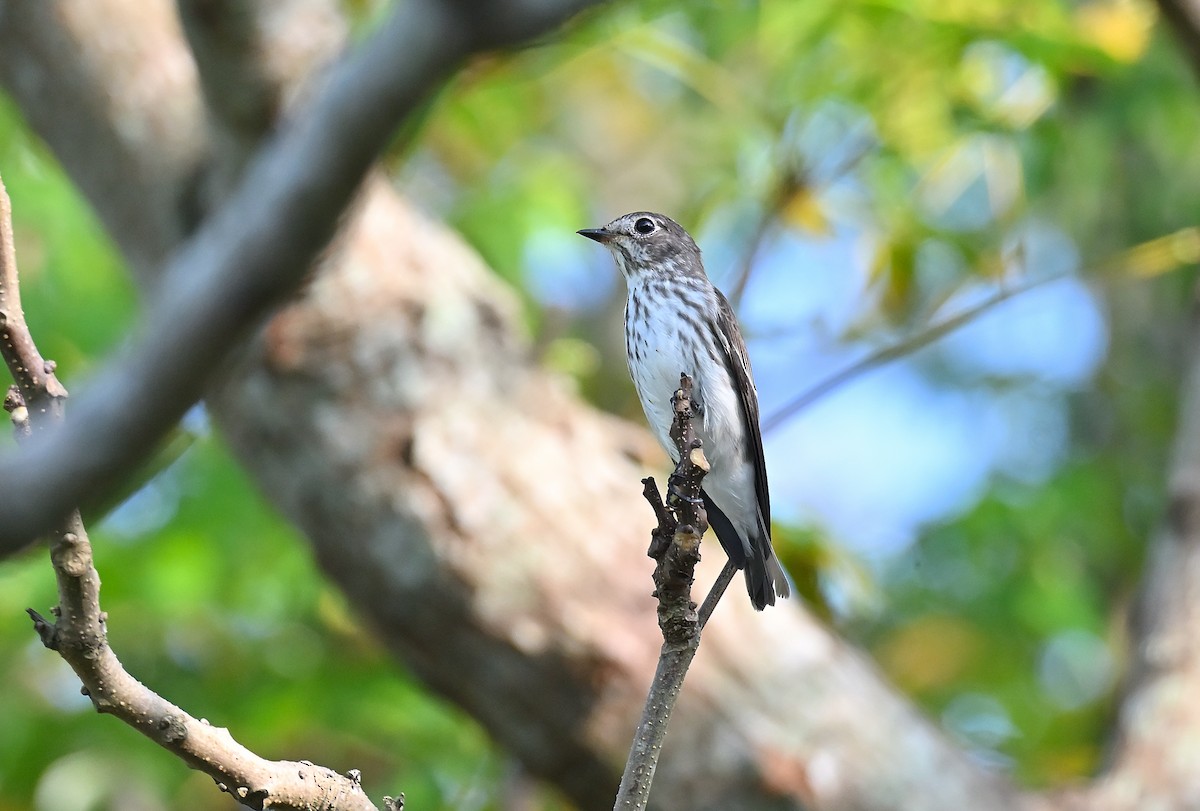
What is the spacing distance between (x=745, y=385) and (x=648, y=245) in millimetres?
706

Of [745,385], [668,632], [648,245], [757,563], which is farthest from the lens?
[648,245]

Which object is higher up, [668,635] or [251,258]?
[668,635]

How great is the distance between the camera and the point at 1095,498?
264 inches

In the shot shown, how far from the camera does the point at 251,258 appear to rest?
3.38ft

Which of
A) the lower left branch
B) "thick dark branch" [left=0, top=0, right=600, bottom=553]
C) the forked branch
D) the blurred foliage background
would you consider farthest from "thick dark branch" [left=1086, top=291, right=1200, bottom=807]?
"thick dark branch" [left=0, top=0, right=600, bottom=553]

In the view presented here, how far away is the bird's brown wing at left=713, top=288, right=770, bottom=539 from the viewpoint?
3844 millimetres

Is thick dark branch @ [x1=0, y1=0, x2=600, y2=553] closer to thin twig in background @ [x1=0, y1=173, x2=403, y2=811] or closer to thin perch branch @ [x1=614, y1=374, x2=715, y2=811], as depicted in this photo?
thin twig in background @ [x1=0, y1=173, x2=403, y2=811]

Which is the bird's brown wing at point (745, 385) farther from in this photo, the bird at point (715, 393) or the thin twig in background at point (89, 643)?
the thin twig in background at point (89, 643)

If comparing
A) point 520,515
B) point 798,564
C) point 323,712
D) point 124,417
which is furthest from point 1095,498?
point 124,417

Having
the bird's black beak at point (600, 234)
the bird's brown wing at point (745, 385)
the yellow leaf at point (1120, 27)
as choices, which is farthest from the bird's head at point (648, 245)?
the yellow leaf at point (1120, 27)

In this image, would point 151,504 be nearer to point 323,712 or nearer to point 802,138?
point 323,712

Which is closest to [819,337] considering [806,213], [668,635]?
[806,213]

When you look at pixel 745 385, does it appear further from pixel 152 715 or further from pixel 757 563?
pixel 152 715

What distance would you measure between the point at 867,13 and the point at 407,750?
3.52 m
